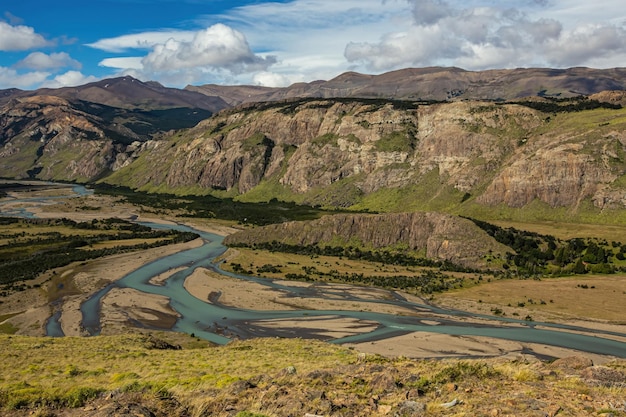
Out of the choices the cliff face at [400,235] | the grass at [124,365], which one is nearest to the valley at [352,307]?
the grass at [124,365]

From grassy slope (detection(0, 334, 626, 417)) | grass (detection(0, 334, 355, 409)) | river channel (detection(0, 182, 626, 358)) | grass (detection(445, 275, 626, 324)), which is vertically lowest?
river channel (detection(0, 182, 626, 358))

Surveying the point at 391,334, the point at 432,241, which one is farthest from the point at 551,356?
the point at 432,241

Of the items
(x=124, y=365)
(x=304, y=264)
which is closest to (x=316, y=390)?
(x=124, y=365)

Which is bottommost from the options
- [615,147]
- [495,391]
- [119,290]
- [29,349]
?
[119,290]

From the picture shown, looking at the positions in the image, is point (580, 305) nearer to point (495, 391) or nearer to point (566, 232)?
point (566, 232)

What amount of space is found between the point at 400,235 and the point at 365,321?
2675 inches

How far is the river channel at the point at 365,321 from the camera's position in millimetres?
71875

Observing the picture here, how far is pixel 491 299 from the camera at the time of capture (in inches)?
3772

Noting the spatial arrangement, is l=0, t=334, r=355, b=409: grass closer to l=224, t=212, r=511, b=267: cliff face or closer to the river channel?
the river channel

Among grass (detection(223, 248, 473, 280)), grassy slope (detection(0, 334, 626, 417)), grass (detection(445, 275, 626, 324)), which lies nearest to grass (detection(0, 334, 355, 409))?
grassy slope (detection(0, 334, 626, 417))

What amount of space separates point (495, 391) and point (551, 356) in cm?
4862

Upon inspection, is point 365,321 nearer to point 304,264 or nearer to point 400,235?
point 304,264

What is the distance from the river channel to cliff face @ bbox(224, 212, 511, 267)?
36.4 meters

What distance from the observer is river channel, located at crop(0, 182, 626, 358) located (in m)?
71.9
